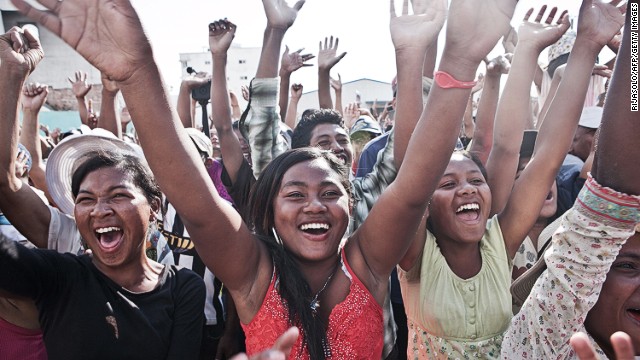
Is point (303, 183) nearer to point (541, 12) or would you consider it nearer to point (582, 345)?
point (582, 345)

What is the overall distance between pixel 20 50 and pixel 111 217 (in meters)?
0.88

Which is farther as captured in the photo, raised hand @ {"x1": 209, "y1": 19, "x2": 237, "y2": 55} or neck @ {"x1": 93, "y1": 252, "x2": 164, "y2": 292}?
raised hand @ {"x1": 209, "y1": 19, "x2": 237, "y2": 55}

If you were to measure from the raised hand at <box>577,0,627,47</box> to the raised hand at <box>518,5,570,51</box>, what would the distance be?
0.29 metres

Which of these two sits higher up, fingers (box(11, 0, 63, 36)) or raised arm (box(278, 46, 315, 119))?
fingers (box(11, 0, 63, 36))

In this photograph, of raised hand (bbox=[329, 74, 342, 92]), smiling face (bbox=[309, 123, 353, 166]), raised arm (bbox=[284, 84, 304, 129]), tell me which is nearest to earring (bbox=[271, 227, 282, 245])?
smiling face (bbox=[309, 123, 353, 166])

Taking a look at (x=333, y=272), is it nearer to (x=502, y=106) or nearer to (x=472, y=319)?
(x=472, y=319)

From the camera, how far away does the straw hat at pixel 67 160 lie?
2.75 metres

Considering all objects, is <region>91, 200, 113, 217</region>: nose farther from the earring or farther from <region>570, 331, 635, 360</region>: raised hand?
<region>570, 331, 635, 360</region>: raised hand

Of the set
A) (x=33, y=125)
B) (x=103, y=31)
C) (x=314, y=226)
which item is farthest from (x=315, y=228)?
(x=33, y=125)

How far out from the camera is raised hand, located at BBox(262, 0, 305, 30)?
10.2 ft

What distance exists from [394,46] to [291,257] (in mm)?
921

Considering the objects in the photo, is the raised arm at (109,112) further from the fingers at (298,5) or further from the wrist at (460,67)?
the wrist at (460,67)

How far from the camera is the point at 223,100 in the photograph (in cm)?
332

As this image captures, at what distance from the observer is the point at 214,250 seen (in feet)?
5.54
